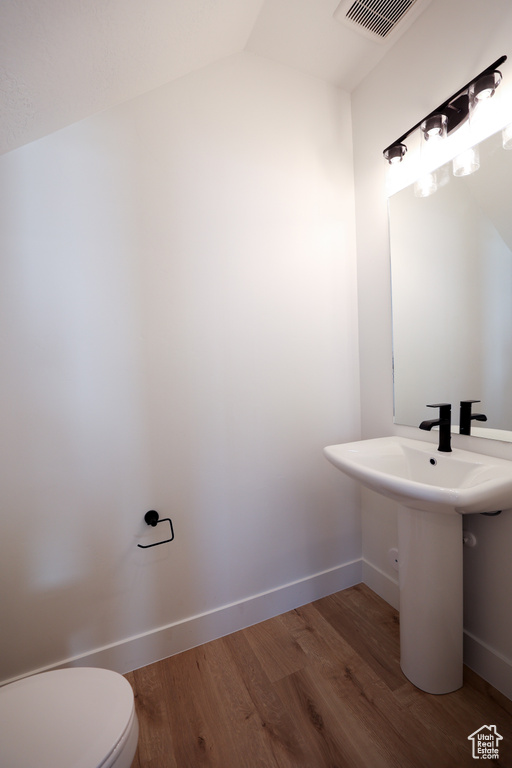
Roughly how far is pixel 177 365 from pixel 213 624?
1162 millimetres

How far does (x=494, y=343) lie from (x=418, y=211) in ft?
2.16

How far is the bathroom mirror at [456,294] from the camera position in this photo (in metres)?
1.12

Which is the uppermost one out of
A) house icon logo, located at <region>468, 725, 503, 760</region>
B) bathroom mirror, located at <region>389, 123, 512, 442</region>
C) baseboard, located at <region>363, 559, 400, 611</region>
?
bathroom mirror, located at <region>389, 123, 512, 442</region>

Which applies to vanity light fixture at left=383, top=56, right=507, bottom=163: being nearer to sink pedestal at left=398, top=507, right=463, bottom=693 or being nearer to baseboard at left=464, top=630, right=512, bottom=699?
sink pedestal at left=398, top=507, right=463, bottom=693

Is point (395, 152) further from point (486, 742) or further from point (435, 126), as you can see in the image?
point (486, 742)

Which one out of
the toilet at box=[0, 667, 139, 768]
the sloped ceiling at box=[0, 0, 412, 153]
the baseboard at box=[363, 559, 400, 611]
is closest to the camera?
the toilet at box=[0, 667, 139, 768]

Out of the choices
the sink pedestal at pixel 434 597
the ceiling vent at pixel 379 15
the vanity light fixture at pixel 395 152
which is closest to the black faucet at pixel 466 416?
the sink pedestal at pixel 434 597

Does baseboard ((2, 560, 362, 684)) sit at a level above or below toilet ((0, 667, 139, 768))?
below

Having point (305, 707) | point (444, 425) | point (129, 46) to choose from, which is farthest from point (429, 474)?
point (129, 46)

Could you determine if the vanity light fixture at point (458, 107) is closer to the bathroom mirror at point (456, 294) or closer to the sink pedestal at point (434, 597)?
the bathroom mirror at point (456, 294)

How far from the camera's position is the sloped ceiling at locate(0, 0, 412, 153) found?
824mm

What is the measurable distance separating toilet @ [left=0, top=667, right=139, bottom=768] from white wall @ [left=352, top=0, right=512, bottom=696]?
3.99ft

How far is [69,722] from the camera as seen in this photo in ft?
2.48

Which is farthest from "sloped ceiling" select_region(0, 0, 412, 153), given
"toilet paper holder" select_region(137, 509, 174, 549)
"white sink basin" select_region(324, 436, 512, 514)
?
"white sink basin" select_region(324, 436, 512, 514)
